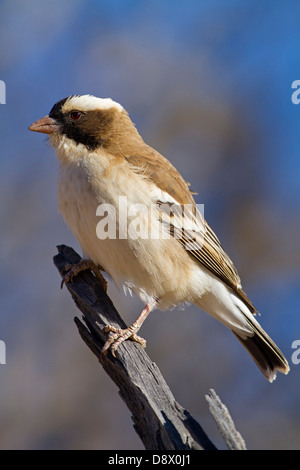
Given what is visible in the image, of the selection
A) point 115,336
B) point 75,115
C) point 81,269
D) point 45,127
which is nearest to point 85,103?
point 75,115

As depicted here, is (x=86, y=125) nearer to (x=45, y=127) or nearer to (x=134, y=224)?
(x=45, y=127)

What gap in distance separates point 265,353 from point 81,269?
5.71ft

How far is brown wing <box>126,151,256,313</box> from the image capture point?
173 inches

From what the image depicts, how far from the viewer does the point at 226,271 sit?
4.75 metres

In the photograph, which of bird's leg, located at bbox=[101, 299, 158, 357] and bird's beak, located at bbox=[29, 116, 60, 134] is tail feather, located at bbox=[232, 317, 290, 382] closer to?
bird's leg, located at bbox=[101, 299, 158, 357]

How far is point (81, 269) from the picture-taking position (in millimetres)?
4430

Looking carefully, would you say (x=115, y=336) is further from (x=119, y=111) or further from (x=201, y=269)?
(x=119, y=111)

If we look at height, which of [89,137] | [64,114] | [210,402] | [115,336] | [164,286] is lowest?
[210,402]

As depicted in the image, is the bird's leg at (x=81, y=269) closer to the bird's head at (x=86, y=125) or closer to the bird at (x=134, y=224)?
the bird at (x=134, y=224)

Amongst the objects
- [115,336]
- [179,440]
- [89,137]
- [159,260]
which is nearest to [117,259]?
[159,260]

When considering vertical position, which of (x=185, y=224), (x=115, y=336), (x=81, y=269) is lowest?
(x=115, y=336)

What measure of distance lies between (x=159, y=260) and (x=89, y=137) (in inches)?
43.4

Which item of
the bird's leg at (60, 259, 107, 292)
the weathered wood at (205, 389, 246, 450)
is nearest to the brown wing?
the bird's leg at (60, 259, 107, 292)

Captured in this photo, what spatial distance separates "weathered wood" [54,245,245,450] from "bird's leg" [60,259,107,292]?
5 centimetres
